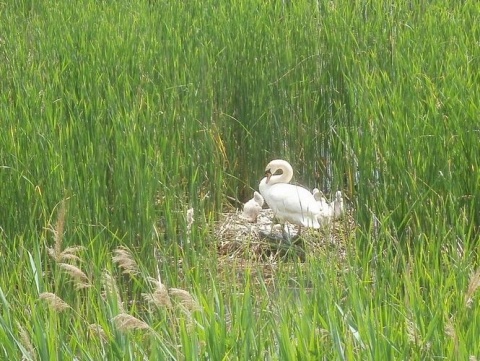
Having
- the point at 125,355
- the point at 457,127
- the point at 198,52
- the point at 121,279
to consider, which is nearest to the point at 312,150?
the point at 198,52

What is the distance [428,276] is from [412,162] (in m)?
0.95

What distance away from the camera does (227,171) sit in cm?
447

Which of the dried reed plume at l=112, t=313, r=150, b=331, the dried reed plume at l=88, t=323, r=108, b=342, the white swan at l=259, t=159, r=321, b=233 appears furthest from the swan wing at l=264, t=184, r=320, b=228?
the dried reed plume at l=112, t=313, r=150, b=331

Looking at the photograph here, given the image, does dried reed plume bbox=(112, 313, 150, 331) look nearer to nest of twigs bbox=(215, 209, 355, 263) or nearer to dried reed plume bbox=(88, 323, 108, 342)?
dried reed plume bbox=(88, 323, 108, 342)

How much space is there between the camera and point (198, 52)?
459 centimetres

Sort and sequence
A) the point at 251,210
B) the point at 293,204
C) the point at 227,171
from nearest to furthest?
the point at 293,204 < the point at 251,210 < the point at 227,171

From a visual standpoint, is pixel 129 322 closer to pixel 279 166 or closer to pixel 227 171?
pixel 279 166

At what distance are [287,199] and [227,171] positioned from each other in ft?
2.25

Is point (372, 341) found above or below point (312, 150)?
above

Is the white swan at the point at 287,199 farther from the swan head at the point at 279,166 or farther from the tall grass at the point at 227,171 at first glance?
the tall grass at the point at 227,171

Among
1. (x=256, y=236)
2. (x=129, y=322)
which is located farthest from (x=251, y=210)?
(x=129, y=322)

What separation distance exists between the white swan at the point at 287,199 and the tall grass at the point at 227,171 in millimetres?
161

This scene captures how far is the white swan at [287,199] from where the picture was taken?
3.70 meters

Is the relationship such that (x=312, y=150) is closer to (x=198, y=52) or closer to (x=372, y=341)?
(x=198, y=52)
